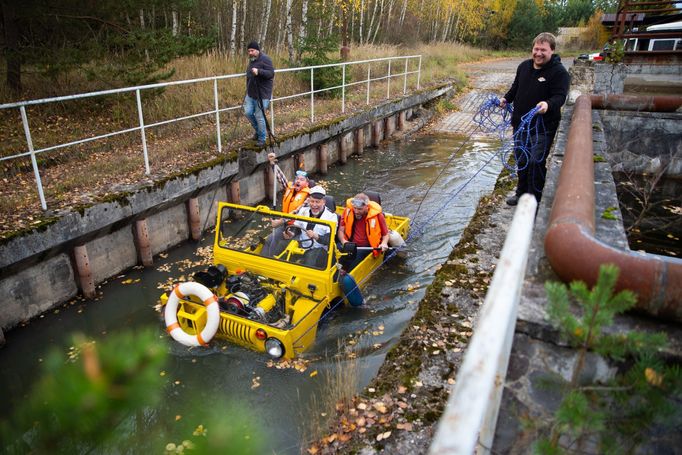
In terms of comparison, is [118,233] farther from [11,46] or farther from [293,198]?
[11,46]

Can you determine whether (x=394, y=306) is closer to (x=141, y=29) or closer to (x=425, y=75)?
(x=141, y=29)

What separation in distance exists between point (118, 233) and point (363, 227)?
402 cm

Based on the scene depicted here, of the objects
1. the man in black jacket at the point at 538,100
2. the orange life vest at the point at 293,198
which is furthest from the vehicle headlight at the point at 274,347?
the man in black jacket at the point at 538,100

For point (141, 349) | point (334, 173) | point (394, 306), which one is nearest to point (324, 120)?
point (334, 173)

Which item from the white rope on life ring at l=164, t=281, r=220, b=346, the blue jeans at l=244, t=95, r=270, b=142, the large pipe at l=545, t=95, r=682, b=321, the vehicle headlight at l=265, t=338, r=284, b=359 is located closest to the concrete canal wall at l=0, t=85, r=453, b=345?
the blue jeans at l=244, t=95, r=270, b=142

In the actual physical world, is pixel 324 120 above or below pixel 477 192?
above

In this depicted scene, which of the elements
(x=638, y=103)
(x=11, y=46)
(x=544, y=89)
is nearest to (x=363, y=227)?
(x=544, y=89)

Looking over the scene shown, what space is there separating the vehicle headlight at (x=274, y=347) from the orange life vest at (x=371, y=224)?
2.44 metres

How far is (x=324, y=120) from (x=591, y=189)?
11.7 meters

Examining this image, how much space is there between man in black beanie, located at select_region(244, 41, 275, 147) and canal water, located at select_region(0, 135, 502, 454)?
9.48 ft

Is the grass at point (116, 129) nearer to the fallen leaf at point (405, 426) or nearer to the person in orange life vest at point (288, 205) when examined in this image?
the person in orange life vest at point (288, 205)

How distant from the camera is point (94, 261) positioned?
317 inches

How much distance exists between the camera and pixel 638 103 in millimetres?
7344

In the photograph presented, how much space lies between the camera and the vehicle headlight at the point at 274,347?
593 cm
